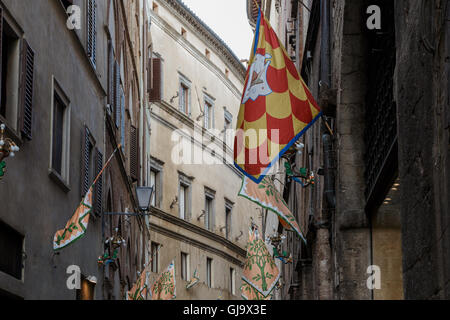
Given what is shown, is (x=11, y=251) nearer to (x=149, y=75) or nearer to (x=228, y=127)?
(x=149, y=75)

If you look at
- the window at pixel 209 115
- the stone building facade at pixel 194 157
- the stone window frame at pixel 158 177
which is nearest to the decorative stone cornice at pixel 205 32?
the stone building facade at pixel 194 157

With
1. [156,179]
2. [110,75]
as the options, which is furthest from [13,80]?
[156,179]

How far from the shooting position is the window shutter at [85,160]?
15.1 metres

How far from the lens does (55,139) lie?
1315 centimetres

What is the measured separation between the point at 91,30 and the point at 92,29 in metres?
0.10

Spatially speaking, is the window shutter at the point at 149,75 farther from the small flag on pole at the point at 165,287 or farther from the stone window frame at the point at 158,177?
the small flag on pole at the point at 165,287

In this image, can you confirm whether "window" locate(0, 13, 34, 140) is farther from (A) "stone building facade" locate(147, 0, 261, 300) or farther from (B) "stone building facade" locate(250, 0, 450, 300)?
(A) "stone building facade" locate(147, 0, 261, 300)

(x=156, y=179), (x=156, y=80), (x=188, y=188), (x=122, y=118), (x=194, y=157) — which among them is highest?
(x=156, y=80)

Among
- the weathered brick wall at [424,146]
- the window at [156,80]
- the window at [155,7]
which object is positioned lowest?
the weathered brick wall at [424,146]

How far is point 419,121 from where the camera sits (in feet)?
15.3

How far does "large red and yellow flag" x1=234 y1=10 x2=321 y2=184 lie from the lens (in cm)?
843

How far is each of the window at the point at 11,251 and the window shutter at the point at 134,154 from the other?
14.5m

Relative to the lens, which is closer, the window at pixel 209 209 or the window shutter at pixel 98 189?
the window shutter at pixel 98 189
